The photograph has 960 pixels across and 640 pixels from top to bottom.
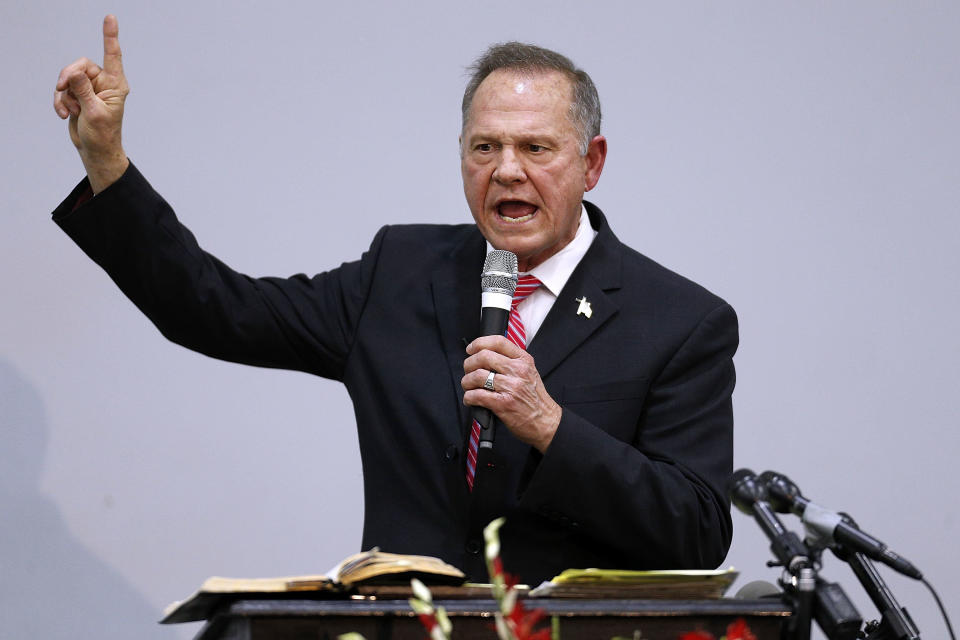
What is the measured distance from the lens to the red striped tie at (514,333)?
2361 millimetres

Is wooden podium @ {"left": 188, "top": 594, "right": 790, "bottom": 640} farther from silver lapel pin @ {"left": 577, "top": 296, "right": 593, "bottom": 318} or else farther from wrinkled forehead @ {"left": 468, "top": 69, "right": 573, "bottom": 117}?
wrinkled forehead @ {"left": 468, "top": 69, "right": 573, "bottom": 117}

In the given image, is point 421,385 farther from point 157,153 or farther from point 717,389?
point 157,153

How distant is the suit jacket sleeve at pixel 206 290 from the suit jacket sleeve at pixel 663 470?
0.58 metres

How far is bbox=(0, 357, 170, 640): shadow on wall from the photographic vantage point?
3.25 metres

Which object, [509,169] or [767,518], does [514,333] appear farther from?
[767,518]

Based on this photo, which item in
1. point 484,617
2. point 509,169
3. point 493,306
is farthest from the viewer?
point 509,169

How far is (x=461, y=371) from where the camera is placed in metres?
2.45

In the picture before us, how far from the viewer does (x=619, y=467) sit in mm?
2127

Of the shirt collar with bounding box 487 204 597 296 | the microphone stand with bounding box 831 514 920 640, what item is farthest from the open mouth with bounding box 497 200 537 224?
the microphone stand with bounding box 831 514 920 640

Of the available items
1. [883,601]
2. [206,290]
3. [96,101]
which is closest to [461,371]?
[206,290]

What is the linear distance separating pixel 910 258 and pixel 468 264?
1658 millimetres

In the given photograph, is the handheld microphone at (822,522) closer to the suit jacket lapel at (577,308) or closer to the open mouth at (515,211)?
the suit jacket lapel at (577,308)

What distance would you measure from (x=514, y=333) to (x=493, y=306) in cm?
39

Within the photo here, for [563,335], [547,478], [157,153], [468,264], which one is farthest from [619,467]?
[157,153]
